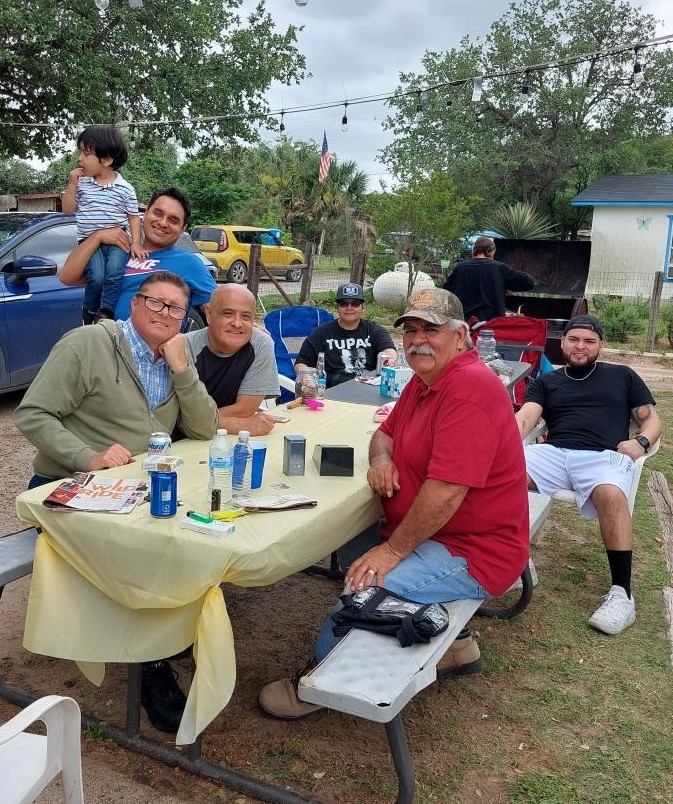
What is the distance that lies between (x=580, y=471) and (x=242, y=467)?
7.15 feet

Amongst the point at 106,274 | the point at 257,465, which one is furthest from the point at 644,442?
the point at 106,274

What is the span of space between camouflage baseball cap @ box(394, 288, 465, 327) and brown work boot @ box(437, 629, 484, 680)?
1307 mm

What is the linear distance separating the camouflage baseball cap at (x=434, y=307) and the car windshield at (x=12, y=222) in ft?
15.7

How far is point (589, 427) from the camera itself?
4141mm

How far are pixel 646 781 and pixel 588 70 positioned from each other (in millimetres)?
25802

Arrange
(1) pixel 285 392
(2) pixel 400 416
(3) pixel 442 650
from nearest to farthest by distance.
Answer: (3) pixel 442 650 → (2) pixel 400 416 → (1) pixel 285 392

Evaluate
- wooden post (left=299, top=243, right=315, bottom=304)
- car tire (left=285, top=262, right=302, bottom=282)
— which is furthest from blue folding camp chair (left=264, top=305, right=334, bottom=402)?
car tire (left=285, top=262, right=302, bottom=282)

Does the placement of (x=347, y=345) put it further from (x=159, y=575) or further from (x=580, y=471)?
(x=159, y=575)

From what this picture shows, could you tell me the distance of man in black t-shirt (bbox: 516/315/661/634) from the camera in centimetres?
385

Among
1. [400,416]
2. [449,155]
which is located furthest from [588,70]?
[400,416]

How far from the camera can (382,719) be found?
2.00m

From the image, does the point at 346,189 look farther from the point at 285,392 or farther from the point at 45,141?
the point at 285,392

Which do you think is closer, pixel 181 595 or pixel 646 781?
pixel 181 595

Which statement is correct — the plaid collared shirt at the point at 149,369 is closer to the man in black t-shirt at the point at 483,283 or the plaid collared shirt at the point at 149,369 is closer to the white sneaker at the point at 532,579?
the white sneaker at the point at 532,579
